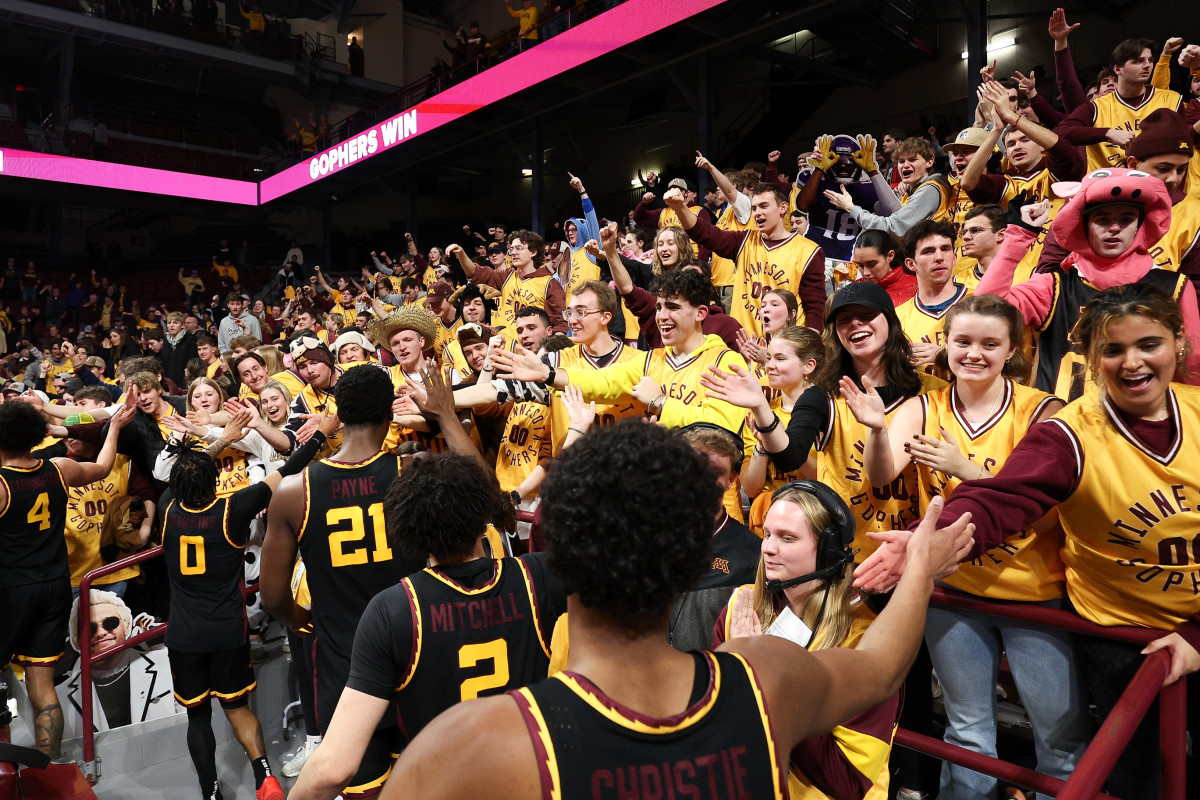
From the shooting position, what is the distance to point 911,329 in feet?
12.0

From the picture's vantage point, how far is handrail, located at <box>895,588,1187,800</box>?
1.57 meters

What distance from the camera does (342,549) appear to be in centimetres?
309

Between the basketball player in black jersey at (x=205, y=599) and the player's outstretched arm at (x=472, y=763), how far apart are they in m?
3.38

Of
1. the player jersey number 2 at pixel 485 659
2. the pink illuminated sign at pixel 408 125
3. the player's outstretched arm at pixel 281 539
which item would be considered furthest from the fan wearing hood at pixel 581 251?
the player jersey number 2 at pixel 485 659

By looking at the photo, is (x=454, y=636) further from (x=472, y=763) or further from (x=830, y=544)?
(x=472, y=763)

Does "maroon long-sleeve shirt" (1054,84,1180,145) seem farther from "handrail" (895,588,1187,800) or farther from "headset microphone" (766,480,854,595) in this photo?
"headset microphone" (766,480,854,595)

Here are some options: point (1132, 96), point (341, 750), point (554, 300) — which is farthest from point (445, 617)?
point (1132, 96)

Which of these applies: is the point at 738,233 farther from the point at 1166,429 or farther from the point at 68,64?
the point at 68,64

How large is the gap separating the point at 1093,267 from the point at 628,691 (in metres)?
2.77

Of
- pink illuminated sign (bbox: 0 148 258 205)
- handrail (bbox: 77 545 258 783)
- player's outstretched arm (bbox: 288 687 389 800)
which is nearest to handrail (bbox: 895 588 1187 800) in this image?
player's outstretched arm (bbox: 288 687 389 800)

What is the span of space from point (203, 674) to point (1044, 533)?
390cm

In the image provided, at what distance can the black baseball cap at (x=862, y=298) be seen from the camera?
2758 millimetres

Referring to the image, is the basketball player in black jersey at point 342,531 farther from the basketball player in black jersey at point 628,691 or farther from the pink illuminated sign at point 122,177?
the pink illuminated sign at point 122,177

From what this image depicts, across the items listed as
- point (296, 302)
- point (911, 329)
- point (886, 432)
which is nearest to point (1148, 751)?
point (886, 432)
